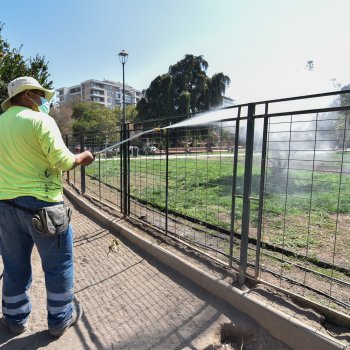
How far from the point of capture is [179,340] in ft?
8.32

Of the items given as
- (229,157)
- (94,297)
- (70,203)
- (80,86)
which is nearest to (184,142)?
(229,157)

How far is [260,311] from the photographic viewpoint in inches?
105

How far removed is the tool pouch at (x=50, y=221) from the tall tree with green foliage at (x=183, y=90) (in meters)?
39.7

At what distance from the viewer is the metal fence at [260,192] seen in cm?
278

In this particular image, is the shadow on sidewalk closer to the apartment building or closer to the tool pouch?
the tool pouch

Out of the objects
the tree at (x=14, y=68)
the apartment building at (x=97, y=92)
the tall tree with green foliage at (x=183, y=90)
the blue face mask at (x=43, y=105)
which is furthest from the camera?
the apartment building at (x=97, y=92)

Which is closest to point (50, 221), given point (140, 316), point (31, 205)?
point (31, 205)

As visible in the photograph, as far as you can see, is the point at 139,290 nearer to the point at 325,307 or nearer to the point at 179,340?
the point at 179,340

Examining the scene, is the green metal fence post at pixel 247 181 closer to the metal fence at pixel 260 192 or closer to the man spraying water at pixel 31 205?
the metal fence at pixel 260 192

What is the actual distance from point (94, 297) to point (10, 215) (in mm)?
1325

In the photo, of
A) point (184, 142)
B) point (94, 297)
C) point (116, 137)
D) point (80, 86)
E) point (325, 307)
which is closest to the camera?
point (325, 307)

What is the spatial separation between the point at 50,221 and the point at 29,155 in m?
0.53

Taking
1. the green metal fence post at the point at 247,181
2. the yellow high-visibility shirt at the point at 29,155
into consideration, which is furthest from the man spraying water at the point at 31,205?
the green metal fence post at the point at 247,181

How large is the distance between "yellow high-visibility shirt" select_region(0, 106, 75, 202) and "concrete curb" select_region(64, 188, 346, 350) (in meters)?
1.79
